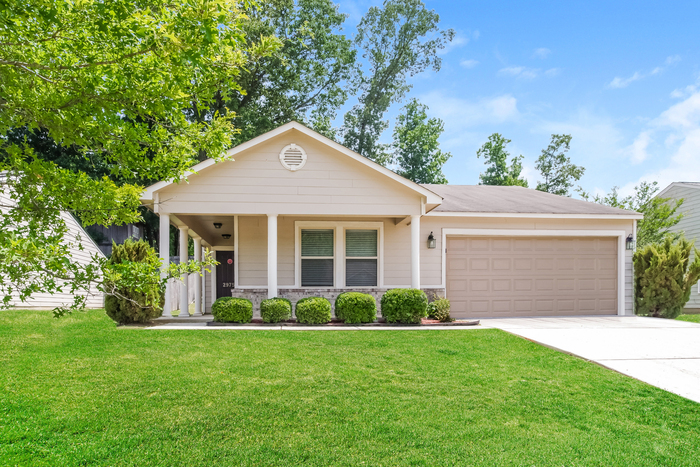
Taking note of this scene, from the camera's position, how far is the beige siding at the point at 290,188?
971 cm

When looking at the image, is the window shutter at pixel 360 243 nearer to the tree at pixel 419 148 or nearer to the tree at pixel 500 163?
the tree at pixel 419 148

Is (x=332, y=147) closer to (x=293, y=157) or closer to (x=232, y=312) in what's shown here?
(x=293, y=157)

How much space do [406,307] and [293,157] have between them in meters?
4.15

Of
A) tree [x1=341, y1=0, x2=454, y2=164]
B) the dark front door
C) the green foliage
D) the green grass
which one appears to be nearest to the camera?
the green grass

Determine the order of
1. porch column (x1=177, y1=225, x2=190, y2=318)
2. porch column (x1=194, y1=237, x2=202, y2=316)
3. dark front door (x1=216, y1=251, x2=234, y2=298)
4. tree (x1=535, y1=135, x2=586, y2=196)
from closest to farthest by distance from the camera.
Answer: porch column (x1=177, y1=225, x2=190, y2=318) < porch column (x1=194, y1=237, x2=202, y2=316) < dark front door (x1=216, y1=251, x2=234, y2=298) < tree (x1=535, y1=135, x2=586, y2=196)

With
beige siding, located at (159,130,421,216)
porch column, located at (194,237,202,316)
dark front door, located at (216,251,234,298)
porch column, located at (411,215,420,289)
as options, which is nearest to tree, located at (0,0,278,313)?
beige siding, located at (159,130,421,216)

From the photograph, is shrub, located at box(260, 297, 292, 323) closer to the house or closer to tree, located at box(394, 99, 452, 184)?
the house

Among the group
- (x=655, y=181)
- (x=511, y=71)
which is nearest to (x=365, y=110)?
(x=511, y=71)

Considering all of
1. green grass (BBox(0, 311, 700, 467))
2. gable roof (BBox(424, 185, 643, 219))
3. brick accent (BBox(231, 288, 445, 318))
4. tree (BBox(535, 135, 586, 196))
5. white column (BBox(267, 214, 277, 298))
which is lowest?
green grass (BBox(0, 311, 700, 467))

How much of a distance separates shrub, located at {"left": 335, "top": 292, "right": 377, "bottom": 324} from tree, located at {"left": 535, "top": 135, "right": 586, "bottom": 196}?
22.1 metres

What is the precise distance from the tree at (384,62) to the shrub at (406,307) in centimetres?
1700

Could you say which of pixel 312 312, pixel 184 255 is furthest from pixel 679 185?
pixel 184 255

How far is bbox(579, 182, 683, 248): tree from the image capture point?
59.9 feet

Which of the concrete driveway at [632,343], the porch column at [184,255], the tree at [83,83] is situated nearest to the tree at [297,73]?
the porch column at [184,255]
